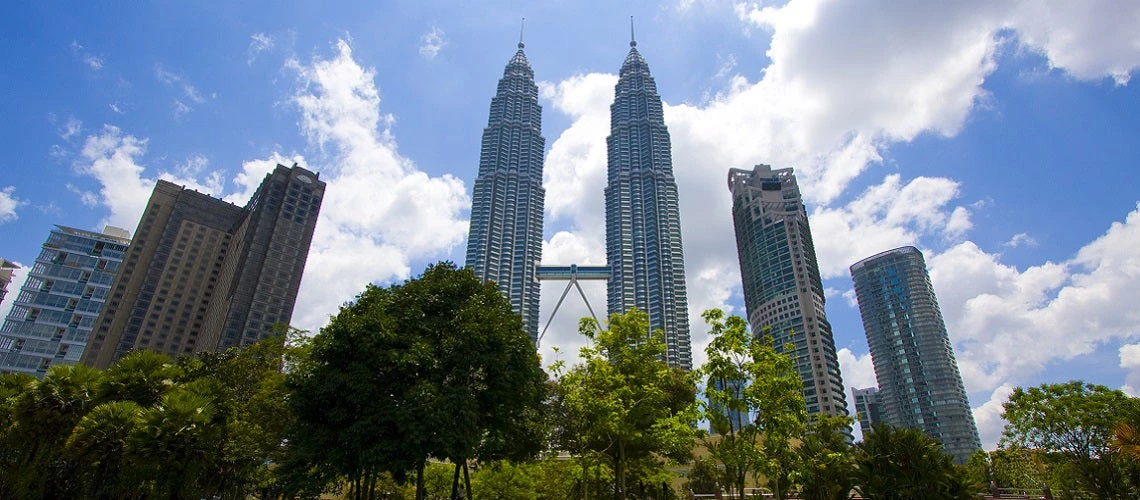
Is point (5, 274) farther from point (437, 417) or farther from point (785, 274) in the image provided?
point (785, 274)

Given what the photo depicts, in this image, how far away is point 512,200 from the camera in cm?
15838

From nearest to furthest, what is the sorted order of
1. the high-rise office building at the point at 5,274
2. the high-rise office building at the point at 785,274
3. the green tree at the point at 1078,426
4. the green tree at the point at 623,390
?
the green tree at the point at 623,390, the green tree at the point at 1078,426, the high-rise office building at the point at 5,274, the high-rise office building at the point at 785,274

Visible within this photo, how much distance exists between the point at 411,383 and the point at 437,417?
256cm

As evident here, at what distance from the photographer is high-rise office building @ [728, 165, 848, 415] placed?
122 m

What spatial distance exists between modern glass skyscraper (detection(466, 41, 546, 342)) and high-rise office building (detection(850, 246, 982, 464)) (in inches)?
4090

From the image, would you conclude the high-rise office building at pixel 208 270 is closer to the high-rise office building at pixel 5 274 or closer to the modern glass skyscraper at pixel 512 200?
the high-rise office building at pixel 5 274

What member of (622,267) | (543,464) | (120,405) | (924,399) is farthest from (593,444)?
(924,399)

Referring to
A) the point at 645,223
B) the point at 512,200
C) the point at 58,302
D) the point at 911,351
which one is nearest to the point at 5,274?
the point at 58,302

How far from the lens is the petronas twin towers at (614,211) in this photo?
14838 cm

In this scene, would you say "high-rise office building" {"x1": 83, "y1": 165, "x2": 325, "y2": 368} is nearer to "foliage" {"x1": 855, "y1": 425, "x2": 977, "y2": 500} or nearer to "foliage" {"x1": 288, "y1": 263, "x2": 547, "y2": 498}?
"foliage" {"x1": 288, "y1": 263, "x2": 547, "y2": 498}

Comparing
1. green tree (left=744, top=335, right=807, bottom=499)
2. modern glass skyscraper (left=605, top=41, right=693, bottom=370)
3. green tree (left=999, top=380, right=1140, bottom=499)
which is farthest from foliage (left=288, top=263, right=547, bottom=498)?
modern glass skyscraper (left=605, top=41, right=693, bottom=370)

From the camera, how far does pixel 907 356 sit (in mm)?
151875

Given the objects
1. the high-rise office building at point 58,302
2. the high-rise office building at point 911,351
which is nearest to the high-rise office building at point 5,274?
the high-rise office building at point 58,302

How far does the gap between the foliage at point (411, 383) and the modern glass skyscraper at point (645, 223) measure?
390 ft
